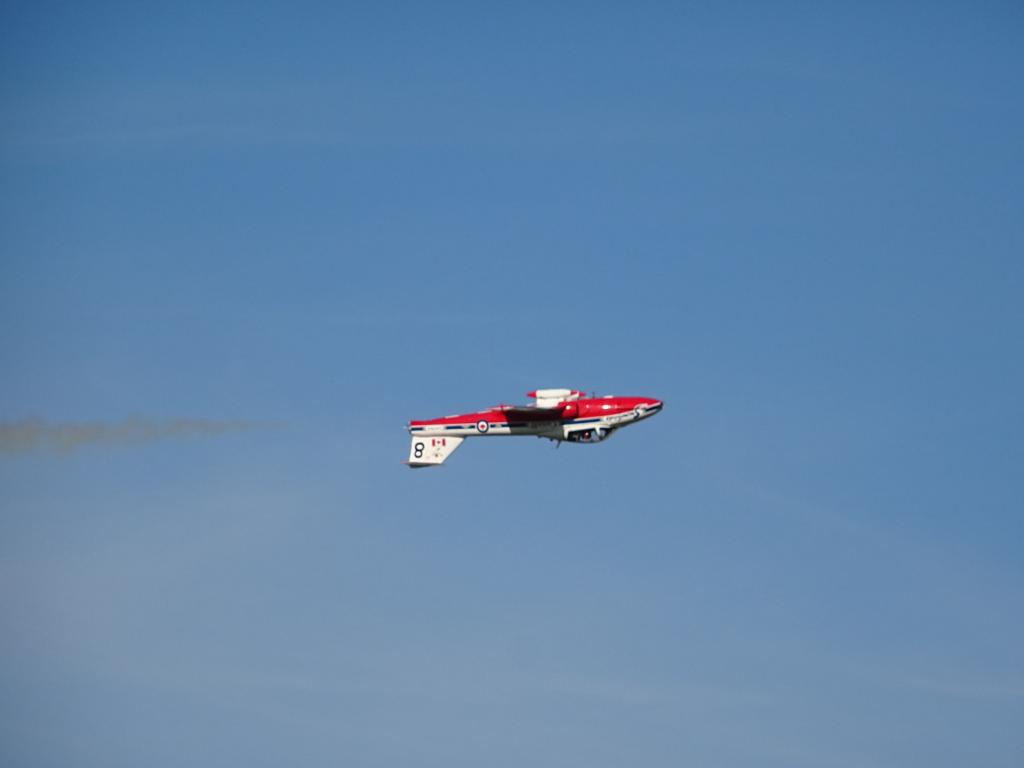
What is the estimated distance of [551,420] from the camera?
199m

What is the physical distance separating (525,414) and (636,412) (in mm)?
10566

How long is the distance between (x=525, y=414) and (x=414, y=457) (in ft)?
37.1

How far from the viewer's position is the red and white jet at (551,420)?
198250 millimetres

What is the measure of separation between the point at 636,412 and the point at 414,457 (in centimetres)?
2128

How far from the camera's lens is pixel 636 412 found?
19975cm

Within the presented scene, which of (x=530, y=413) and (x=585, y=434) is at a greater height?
(x=530, y=413)

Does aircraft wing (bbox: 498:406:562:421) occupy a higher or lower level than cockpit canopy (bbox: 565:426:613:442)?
higher

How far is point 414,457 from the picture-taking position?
199750mm

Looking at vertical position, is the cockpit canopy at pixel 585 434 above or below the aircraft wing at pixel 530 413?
below

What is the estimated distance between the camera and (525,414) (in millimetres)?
198125

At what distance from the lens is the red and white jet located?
198 meters
